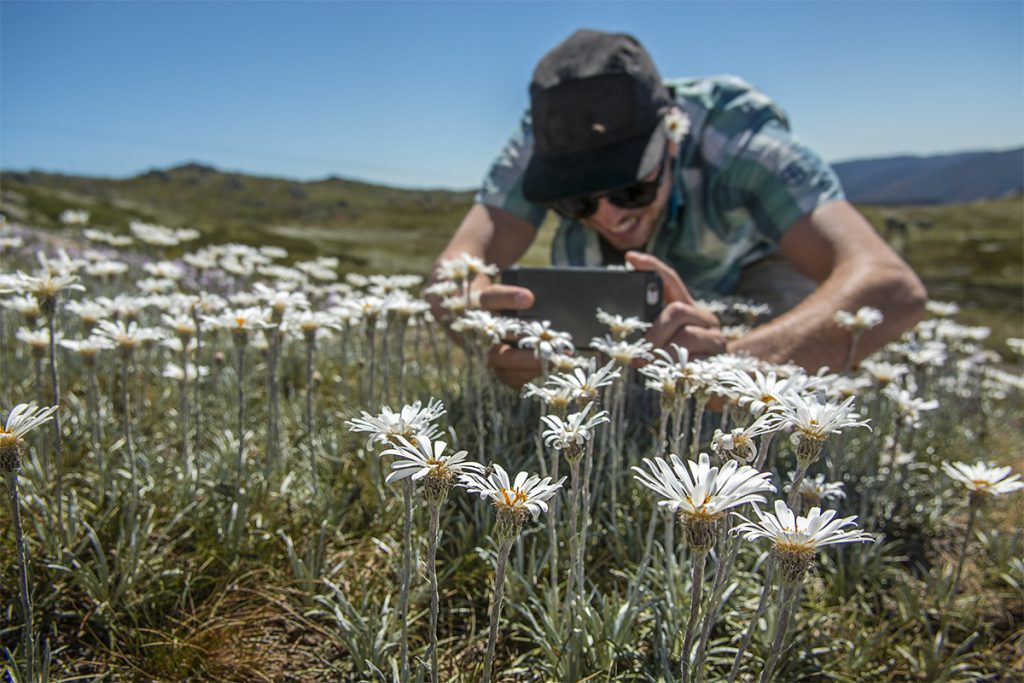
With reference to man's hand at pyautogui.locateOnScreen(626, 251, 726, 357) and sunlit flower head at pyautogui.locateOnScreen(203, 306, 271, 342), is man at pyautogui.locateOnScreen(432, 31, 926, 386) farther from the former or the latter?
sunlit flower head at pyautogui.locateOnScreen(203, 306, 271, 342)

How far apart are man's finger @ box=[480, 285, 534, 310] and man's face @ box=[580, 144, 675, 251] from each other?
4.69 feet

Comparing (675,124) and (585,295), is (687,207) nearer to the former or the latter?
(675,124)

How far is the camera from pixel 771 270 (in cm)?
652

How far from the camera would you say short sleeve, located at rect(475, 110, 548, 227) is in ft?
21.3

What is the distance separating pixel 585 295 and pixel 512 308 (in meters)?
0.47

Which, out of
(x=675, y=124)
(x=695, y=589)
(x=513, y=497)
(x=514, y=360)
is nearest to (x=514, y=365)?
(x=514, y=360)

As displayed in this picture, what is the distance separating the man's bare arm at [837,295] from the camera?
4242mm

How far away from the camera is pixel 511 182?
651cm

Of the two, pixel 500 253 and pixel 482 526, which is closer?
pixel 482 526

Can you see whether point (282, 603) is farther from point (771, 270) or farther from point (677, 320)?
point (771, 270)

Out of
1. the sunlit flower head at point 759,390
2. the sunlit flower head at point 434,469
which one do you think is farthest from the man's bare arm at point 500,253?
the sunlit flower head at point 434,469

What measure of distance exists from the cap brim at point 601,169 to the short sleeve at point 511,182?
154 cm

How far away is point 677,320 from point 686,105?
3.09 m

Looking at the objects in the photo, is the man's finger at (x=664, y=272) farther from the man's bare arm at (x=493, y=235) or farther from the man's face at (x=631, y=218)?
the man's bare arm at (x=493, y=235)
